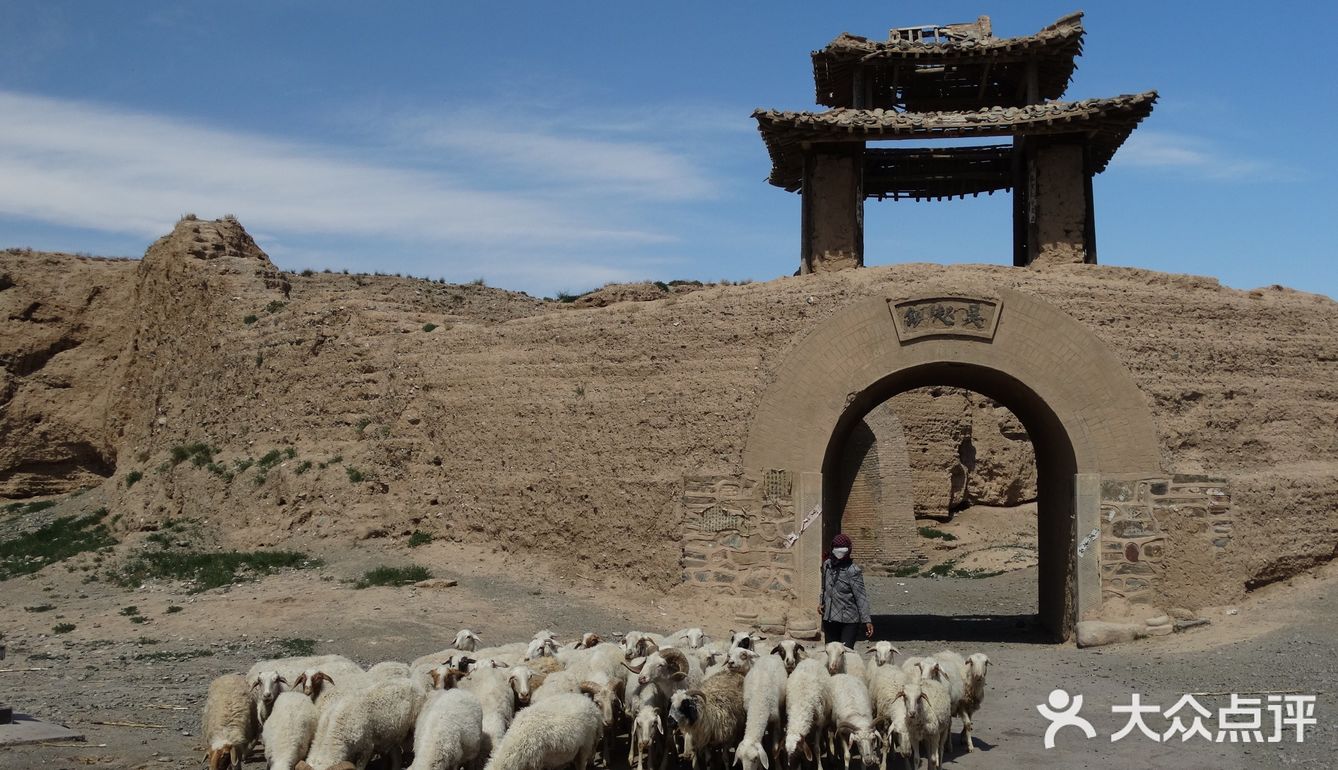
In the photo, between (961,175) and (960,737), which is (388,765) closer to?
(960,737)

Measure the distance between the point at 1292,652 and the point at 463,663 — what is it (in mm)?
7861

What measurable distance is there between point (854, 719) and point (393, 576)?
7766 millimetres

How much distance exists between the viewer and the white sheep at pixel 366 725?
27.1 feet

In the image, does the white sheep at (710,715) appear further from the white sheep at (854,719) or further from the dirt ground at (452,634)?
the dirt ground at (452,634)

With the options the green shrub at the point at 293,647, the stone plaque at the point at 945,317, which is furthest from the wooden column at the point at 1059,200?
the green shrub at the point at 293,647

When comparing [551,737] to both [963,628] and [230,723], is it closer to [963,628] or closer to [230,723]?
[230,723]

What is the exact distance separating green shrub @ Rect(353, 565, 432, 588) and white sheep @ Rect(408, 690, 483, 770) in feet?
22.3

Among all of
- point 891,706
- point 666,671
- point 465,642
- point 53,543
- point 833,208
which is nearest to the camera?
point 891,706

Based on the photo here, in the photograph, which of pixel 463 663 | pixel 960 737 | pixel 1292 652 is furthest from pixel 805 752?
pixel 1292 652

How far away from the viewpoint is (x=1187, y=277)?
14.9 meters

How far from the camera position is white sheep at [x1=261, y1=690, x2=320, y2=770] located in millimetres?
8266

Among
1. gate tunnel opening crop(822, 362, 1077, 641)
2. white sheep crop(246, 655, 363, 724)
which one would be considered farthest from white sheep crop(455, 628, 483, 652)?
gate tunnel opening crop(822, 362, 1077, 641)

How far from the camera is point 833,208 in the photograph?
18.9 m

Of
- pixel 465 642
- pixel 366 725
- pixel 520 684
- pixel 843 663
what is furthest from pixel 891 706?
pixel 465 642
